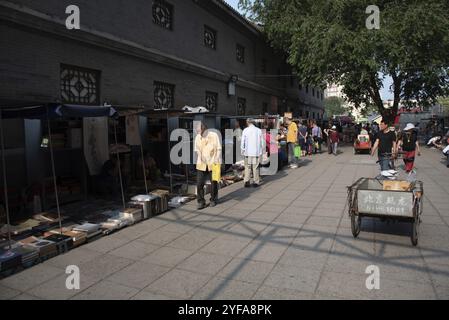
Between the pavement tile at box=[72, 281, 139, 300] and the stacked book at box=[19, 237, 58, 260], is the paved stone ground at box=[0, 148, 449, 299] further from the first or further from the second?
the stacked book at box=[19, 237, 58, 260]

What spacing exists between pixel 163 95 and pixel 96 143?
3.82m

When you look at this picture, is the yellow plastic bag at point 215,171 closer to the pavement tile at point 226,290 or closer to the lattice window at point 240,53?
the pavement tile at point 226,290

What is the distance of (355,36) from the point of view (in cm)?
1791

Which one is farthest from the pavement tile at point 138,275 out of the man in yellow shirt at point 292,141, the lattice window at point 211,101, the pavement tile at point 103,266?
the lattice window at point 211,101

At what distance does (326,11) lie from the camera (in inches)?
741

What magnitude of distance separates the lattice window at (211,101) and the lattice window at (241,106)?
8.68 ft

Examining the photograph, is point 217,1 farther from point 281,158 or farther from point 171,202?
point 171,202

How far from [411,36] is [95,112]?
16566 mm

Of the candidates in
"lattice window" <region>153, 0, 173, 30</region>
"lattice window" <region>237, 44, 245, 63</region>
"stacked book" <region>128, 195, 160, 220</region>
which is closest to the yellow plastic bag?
"stacked book" <region>128, 195, 160, 220</region>

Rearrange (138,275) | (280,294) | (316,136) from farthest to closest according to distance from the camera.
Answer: (316,136), (138,275), (280,294)

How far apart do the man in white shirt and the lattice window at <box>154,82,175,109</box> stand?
3.55 m

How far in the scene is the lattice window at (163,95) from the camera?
11.8 meters

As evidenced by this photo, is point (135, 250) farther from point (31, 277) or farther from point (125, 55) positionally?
point (125, 55)

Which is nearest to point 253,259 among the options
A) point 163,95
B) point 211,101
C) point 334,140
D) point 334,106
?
point 163,95
